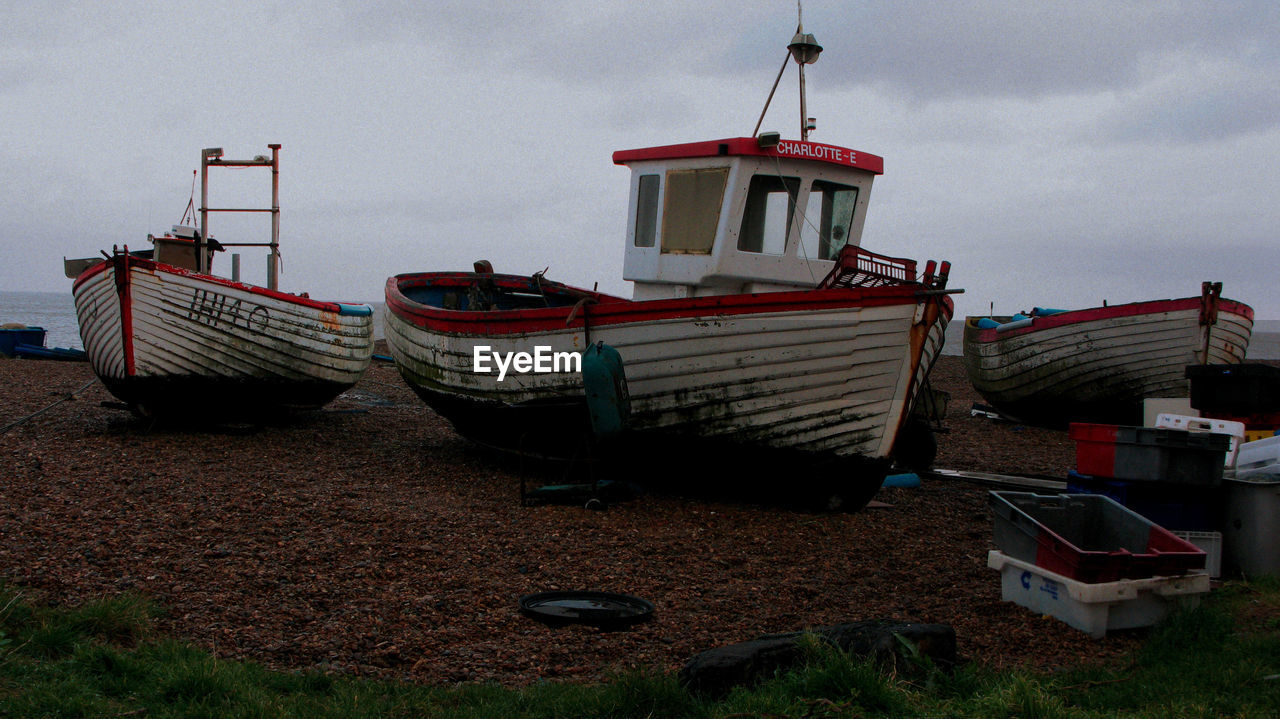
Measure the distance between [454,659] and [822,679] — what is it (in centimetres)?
158

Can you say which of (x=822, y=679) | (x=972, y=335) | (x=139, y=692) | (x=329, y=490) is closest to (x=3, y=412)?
(x=329, y=490)

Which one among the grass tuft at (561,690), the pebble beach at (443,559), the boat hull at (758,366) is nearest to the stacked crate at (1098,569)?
the pebble beach at (443,559)

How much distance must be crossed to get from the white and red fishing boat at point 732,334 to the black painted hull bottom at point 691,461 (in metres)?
0.02

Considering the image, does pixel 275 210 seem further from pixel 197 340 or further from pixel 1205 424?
pixel 1205 424

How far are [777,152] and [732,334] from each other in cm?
211

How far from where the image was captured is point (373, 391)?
16.7 metres

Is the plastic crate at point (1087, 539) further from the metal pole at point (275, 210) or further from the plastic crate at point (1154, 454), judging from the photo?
the metal pole at point (275, 210)

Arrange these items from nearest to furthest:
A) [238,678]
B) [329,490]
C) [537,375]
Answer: [238,678]
[329,490]
[537,375]

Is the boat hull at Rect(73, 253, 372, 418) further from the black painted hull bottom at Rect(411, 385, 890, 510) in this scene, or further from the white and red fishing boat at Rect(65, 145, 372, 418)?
the black painted hull bottom at Rect(411, 385, 890, 510)

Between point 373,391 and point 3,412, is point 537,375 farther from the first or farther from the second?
point 373,391

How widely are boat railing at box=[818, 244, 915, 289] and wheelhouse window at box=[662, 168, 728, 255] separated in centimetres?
134

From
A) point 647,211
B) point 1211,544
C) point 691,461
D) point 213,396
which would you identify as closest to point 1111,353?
point 647,211

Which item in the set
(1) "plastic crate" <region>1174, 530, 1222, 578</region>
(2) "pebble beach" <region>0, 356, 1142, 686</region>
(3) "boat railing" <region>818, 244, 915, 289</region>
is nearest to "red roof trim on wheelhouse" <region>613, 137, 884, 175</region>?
(3) "boat railing" <region>818, 244, 915, 289</region>

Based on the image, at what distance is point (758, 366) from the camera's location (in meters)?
7.25
